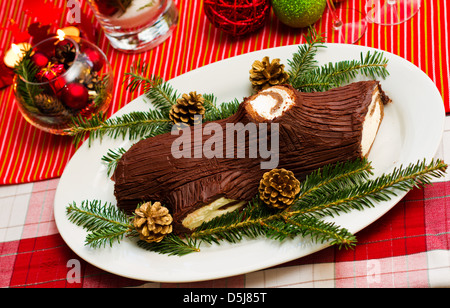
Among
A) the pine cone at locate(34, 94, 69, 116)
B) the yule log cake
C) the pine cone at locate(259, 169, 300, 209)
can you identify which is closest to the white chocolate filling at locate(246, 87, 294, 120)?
the yule log cake

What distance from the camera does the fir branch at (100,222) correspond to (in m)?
0.91

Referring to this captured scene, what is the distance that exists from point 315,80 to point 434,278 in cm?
43

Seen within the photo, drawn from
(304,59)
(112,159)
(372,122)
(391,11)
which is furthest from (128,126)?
(391,11)

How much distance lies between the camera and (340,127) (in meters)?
0.89

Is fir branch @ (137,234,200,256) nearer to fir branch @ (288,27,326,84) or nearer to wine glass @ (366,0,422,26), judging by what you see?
fir branch @ (288,27,326,84)

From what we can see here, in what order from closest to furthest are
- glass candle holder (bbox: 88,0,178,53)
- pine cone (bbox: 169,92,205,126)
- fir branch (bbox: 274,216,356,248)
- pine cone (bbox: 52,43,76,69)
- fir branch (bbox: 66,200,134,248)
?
1. fir branch (bbox: 274,216,356,248)
2. fir branch (bbox: 66,200,134,248)
3. pine cone (bbox: 169,92,205,126)
4. pine cone (bbox: 52,43,76,69)
5. glass candle holder (bbox: 88,0,178,53)

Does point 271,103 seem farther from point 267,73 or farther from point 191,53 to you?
point 191,53

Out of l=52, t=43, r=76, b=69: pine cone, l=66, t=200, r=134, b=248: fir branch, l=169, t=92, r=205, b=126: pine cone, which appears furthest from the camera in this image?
l=52, t=43, r=76, b=69: pine cone

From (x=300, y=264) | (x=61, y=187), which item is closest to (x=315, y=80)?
Answer: (x=300, y=264)

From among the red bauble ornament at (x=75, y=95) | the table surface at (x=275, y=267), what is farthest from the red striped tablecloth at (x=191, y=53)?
the red bauble ornament at (x=75, y=95)

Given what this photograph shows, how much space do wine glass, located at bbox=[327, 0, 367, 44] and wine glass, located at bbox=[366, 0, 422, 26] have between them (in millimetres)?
25

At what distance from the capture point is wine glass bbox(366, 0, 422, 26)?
3.75 ft

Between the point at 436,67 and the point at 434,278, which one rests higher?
the point at 436,67

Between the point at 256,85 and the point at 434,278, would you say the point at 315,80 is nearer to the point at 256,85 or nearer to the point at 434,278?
the point at 256,85
